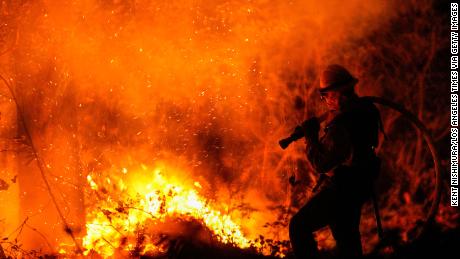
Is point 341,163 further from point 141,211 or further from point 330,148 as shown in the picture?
point 141,211

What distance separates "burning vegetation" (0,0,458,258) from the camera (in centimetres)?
631

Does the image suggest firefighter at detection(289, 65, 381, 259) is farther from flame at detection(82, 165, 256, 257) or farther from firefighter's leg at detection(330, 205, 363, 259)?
flame at detection(82, 165, 256, 257)

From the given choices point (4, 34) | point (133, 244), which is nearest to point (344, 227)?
point (133, 244)

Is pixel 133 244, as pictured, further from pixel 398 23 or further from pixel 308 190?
pixel 398 23

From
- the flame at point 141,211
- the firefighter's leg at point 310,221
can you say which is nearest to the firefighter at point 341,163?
the firefighter's leg at point 310,221

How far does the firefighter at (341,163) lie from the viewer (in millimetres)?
3420

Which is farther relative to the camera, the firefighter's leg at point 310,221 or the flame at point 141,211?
the flame at point 141,211

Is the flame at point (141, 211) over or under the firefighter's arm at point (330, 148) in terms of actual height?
over

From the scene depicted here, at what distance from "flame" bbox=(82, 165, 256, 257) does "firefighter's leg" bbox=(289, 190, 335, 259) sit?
239cm

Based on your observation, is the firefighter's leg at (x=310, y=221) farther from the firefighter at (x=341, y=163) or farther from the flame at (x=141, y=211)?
the flame at (x=141, y=211)

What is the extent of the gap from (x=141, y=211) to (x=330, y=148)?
11.4 feet

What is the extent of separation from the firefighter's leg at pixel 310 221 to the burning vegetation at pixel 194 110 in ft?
8.15

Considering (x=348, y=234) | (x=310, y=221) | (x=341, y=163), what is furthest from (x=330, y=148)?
(x=348, y=234)

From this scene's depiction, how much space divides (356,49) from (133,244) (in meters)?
5.10
